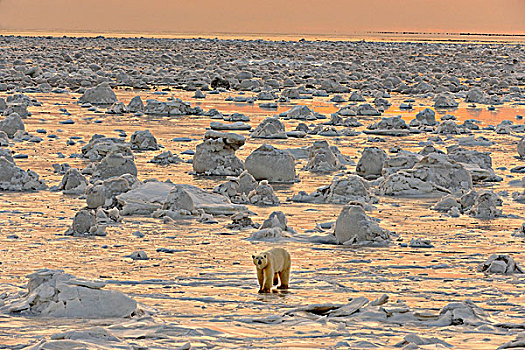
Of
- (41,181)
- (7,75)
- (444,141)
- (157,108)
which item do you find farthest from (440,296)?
(7,75)

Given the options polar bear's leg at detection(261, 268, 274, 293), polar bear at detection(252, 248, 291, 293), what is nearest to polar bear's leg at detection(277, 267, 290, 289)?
polar bear at detection(252, 248, 291, 293)

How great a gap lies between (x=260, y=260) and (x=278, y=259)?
0.28 metres

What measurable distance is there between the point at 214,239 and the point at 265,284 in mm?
2312

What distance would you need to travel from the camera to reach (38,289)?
22.9 ft

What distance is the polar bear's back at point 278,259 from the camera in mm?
7603

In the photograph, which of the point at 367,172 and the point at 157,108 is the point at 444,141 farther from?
the point at 157,108

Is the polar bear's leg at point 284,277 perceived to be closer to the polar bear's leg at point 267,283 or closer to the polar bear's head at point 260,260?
the polar bear's leg at point 267,283

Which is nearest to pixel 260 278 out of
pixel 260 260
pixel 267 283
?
pixel 267 283

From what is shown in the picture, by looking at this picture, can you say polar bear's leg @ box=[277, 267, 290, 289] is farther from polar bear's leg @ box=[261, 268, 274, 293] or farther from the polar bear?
polar bear's leg @ box=[261, 268, 274, 293]

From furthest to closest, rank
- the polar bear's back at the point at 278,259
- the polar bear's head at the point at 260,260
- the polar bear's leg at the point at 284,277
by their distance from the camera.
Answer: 1. the polar bear's leg at the point at 284,277
2. the polar bear's back at the point at 278,259
3. the polar bear's head at the point at 260,260

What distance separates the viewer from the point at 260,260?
7.44m

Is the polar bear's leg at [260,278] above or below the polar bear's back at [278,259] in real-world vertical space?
below

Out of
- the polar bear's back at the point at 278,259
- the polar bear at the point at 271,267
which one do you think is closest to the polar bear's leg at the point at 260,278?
the polar bear at the point at 271,267

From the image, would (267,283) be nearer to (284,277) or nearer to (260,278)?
(260,278)
